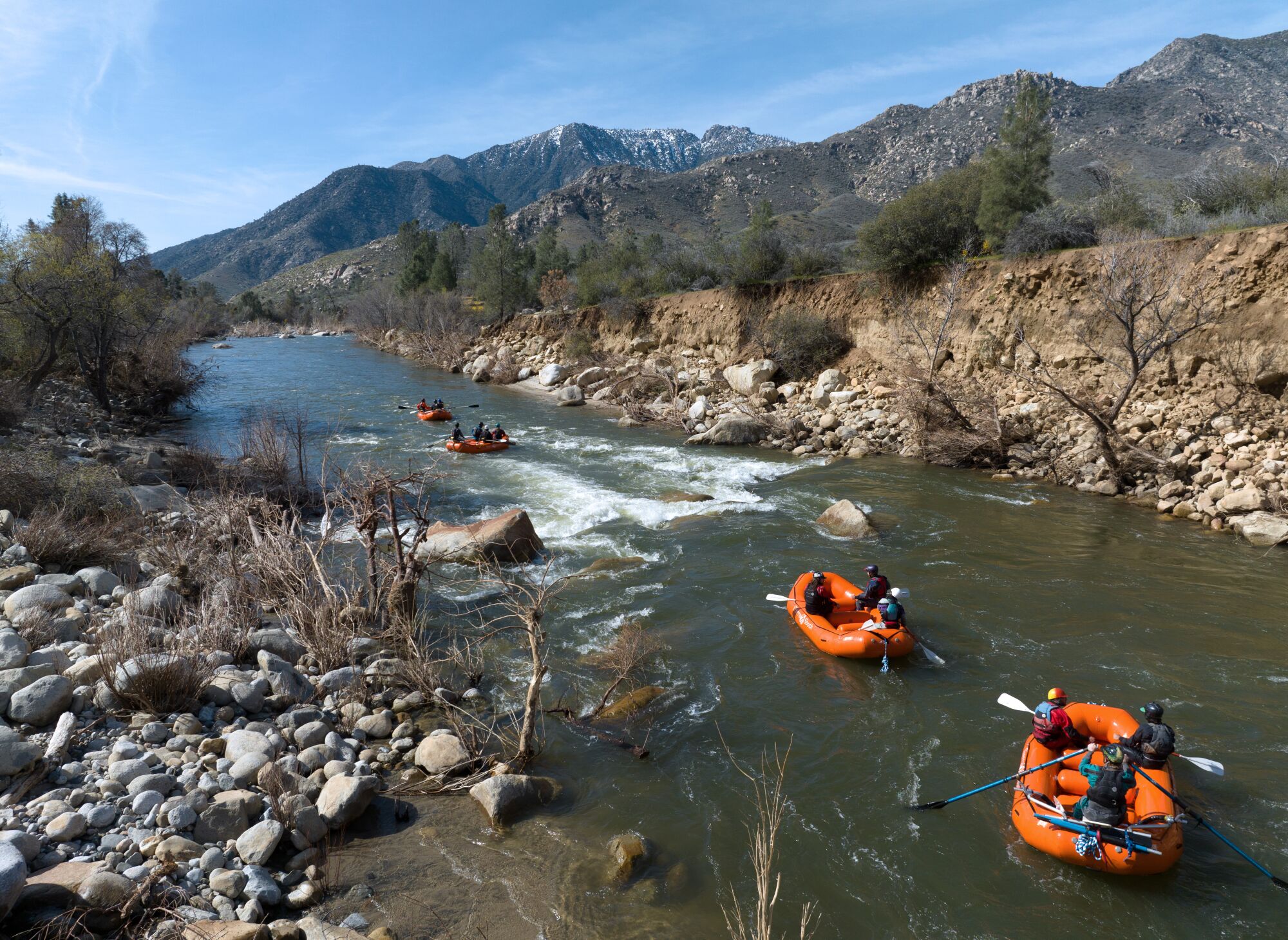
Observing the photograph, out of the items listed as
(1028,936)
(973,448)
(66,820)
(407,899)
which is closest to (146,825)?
(66,820)

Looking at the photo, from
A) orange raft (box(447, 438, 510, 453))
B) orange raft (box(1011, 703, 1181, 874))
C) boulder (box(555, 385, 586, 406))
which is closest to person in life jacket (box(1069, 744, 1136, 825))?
orange raft (box(1011, 703, 1181, 874))

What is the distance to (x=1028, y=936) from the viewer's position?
5.37m

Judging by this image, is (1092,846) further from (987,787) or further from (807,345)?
(807,345)

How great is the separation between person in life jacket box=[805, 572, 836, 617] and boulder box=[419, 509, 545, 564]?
5.00 metres

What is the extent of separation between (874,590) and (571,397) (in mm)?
22918

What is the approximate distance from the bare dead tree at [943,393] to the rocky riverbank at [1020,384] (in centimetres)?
23

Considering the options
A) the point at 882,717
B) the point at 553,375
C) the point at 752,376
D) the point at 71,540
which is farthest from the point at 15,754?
the point at 553,375

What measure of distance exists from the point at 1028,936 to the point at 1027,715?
326 centimetres

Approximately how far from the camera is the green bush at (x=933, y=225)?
24641 millimetres

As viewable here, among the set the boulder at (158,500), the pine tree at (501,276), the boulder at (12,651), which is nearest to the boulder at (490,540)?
the boulder at (158,500)

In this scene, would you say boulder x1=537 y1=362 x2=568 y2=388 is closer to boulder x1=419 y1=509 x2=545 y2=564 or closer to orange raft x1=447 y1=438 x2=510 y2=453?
orange raft x1=447 y1=438 x2=510 y2=453

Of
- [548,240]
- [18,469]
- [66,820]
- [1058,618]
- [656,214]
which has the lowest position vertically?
[1058,618]

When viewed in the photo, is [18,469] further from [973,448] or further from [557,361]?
[557,361]

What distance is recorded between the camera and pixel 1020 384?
66.9 ft
